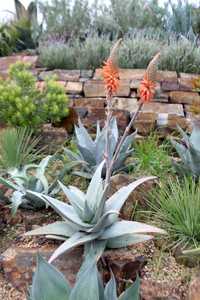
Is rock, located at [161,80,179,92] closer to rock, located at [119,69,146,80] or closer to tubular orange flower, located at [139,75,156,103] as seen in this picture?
rock, located at [119,69,146,80]

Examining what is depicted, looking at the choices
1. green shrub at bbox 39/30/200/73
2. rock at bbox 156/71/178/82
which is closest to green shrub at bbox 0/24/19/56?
green shrub at bbox 39/30/200/73

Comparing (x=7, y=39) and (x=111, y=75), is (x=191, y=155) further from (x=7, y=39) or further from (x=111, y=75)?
(x=7, y=39)

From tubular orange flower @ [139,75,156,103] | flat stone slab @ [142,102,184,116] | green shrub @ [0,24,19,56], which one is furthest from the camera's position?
green shrub @ [0,24,19,56]

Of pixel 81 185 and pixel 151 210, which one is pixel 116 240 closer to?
pixel 151 210

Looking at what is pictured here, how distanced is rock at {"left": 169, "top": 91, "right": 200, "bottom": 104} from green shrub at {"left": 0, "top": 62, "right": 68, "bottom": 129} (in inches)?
43.4

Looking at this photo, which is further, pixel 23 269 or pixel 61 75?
pixel 61 75

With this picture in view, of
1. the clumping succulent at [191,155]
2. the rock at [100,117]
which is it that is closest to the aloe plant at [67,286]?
the clumping succulent at [191,155]

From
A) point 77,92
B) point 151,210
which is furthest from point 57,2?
point 151,210

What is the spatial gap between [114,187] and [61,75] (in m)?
2.11

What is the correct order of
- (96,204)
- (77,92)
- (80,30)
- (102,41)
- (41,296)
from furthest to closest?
(80,30) → (102,41) → (77,92) → (96,204) → (41,296)

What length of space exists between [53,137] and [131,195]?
137 cm

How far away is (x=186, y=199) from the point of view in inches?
102

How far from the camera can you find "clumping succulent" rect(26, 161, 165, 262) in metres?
2.39

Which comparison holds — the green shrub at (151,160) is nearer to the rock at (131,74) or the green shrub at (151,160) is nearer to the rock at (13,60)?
the rock at (131,74)
